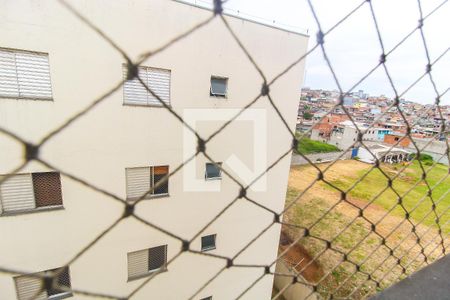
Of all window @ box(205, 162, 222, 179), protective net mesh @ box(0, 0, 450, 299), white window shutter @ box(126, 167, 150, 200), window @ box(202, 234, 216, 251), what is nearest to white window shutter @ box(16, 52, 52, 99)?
white window shutter @ box(126, 167, 150, 200)

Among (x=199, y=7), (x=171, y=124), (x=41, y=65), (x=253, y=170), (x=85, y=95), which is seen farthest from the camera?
(x=253, y=170)

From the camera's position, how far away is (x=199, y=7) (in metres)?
2.37

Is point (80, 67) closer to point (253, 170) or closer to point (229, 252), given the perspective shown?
point (253, 170)

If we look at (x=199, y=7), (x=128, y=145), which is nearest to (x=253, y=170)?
(x=128, y=145)

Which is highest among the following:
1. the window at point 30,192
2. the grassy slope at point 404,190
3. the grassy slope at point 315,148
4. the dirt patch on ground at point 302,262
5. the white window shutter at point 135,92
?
the white window shutter at point 135,92

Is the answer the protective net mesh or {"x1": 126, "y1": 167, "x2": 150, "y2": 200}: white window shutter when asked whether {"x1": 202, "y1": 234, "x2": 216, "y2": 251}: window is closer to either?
the protective net mesh

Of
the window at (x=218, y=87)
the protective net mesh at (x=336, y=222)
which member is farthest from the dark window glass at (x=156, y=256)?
the window at (x=218, y=87)

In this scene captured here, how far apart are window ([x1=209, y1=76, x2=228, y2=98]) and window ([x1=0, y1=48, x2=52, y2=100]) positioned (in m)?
1.40

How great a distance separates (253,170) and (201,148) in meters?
2.56

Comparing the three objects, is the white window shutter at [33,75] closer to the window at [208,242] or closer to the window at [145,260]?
the window at [145,260]

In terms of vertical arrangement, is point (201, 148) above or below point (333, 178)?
above

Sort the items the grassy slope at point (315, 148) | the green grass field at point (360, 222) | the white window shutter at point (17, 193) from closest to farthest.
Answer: the white window shutter at point (17, 193), the green grass field at point (360, 222), the grassy slope at point (315, 148)

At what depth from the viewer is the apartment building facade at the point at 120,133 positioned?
78.1 inches

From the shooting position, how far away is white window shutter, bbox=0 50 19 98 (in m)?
1.86
